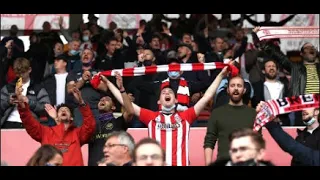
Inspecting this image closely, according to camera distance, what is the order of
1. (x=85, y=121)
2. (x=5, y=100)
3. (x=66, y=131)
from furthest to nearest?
(x=5, y=100), (x=66, y=131), (x=85, y=121)

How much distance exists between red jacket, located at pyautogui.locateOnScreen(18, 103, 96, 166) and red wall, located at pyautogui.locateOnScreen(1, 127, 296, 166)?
1218 mm

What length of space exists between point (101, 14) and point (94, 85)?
795 cm

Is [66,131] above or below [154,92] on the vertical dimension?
below

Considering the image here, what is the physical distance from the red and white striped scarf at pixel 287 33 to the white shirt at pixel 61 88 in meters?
3.64

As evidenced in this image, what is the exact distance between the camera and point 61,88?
17078mm

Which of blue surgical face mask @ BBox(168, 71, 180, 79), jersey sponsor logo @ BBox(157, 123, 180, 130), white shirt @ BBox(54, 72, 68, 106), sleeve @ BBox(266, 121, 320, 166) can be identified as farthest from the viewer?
white shirt @ BBox(54, 72, 68, 106)

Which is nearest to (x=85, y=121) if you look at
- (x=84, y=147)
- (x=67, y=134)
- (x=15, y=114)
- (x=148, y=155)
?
(x=67, y=134)

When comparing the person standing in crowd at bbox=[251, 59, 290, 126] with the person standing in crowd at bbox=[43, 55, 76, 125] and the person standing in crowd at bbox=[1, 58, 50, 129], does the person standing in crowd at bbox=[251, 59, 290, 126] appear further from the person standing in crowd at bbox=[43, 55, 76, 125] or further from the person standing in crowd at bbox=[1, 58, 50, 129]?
the person standing in crowd at bbox=[1, 58, 50, 129]

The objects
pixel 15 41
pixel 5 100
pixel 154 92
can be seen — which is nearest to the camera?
pixel 154 92

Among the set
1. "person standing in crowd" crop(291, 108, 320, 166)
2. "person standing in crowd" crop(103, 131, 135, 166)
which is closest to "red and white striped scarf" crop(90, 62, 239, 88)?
"person standing in crowd" crop(291, 108, 320, 166)

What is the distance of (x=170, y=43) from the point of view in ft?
66.4

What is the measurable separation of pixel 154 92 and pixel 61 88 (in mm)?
1708

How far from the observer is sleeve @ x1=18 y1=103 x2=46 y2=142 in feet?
45.4

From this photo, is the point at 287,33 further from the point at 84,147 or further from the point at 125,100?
the point at 84,147
